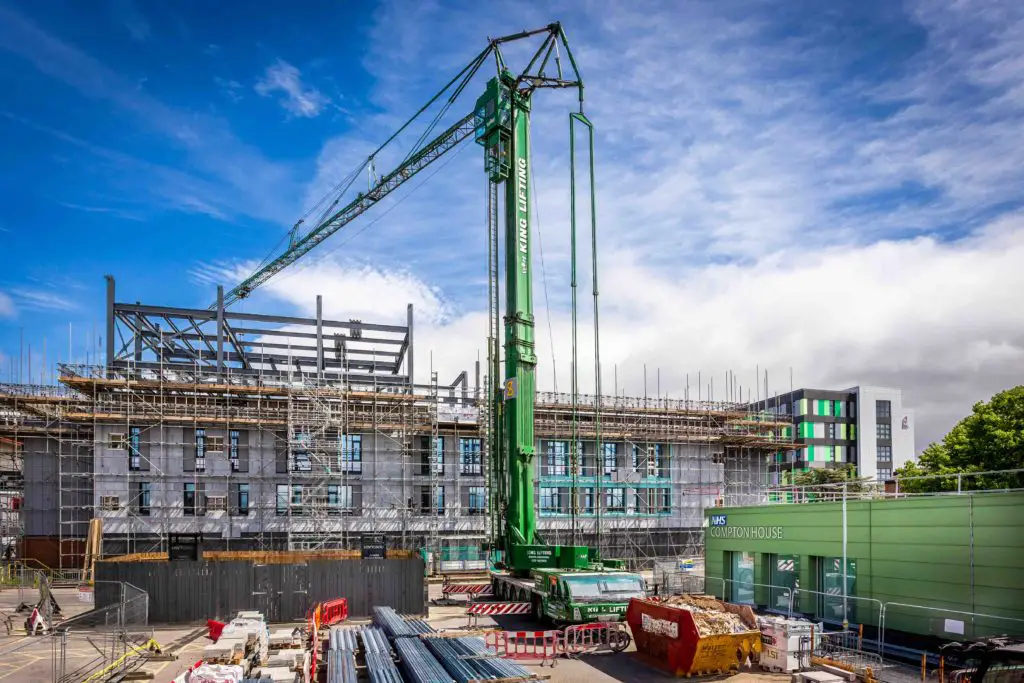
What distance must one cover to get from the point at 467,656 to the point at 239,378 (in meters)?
30.0

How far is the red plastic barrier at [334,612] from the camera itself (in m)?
23.9

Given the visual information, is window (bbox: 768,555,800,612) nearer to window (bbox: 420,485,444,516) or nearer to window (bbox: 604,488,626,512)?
window (bbox: 604,488,626,512)

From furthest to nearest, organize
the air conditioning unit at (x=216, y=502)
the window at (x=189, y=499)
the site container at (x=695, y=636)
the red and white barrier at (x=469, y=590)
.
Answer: the air conditioning unit at (x=216, y=502) → the window at (x=189, y=499) → the red and white barrier at (x=469, y=590) → the site container at (x=695, y=636)

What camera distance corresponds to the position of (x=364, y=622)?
81.6 feet

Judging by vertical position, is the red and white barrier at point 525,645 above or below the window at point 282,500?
below

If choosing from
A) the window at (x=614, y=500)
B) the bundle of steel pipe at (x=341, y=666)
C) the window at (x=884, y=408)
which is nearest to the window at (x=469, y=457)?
the window at (x=614, y=500)

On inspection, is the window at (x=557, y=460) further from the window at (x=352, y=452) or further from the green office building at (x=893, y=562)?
the green office building at (x=893, y=562)

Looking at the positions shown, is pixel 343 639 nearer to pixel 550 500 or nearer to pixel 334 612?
pixel 334 612

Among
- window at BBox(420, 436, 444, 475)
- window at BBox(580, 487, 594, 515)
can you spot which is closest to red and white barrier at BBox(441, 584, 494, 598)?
window at BBox(420, 436, 444, 475)

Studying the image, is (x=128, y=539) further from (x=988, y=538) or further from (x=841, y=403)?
(x=841, y=403)

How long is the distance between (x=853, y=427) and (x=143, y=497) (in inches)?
3007

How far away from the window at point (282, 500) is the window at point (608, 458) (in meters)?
19.0

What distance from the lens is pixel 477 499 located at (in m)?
42.9

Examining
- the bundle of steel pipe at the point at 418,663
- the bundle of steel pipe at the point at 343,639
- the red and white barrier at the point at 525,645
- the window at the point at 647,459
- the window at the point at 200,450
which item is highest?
the window at the point at 200,450
